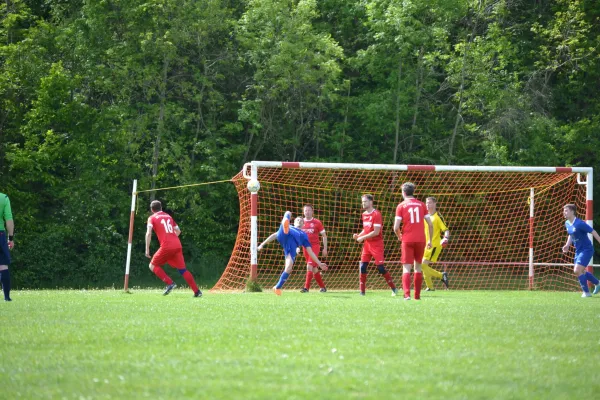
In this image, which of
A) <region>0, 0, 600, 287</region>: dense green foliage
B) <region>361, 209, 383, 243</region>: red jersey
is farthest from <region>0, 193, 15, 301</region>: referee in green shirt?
<region>0, 0, 600, 287</region>: dense green foliage

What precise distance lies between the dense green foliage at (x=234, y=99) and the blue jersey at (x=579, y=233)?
47.5 feet

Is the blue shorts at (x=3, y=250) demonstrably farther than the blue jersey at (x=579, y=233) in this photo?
No

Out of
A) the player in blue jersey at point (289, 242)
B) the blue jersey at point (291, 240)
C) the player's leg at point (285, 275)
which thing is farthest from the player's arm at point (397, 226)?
the blue jersey at point (291, 240)

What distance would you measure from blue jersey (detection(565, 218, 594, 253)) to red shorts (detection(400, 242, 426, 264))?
10.5 feet

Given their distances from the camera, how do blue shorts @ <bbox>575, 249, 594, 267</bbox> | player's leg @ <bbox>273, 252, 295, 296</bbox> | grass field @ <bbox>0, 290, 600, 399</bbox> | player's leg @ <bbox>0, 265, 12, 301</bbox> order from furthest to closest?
player's leg @ <bbox>273, 252, 295, 296</bbox> < blue shorts @ <bbox>575, 249, 594, 267</bbox> < player's leg @ <bbox>0, 265, 12, 301</bbox> < grass field @ <bbox>0, 290, 600, 399</bbox>

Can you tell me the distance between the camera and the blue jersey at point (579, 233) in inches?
606

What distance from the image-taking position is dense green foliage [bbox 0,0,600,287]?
2842cm

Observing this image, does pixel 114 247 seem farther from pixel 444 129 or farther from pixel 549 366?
pixel 549 366

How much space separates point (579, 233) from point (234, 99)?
1837 cm

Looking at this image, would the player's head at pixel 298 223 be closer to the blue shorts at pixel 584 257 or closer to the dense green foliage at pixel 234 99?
the blue shorts at pixel 584 257

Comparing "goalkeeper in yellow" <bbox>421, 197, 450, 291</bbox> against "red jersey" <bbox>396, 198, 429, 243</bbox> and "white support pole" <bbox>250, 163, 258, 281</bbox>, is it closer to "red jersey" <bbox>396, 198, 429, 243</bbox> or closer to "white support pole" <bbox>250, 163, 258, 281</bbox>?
"white support pole" <bbox>250, 163, 258, 281</bbox>

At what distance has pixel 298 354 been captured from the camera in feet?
23.7

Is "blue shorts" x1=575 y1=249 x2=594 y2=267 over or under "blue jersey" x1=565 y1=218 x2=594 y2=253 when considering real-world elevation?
under

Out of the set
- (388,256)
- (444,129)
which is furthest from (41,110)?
(444,129)
